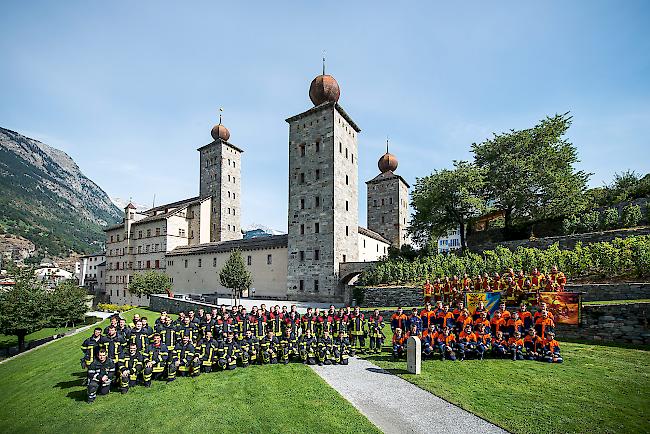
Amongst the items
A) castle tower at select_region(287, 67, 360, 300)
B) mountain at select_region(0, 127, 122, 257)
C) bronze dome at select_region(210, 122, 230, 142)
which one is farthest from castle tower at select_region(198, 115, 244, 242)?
mountain at select_region(0, 127, 122, 257)

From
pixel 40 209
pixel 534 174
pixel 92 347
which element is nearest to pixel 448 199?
pixel 534 174

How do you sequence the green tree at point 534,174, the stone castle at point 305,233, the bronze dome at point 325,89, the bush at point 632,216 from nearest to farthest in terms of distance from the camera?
1. the bush at point 632,216
2. the green tree at point 534,174
3. the stone castle at point 305,233
4. the bronze dome at point 325,89

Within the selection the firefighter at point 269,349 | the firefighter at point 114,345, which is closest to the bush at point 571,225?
the firefighter at point 269,349

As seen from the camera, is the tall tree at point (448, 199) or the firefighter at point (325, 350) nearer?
the firefighter at point (325, 350)

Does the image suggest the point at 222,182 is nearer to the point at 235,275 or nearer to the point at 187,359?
the point at 235,275

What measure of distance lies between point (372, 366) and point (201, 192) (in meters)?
46.8

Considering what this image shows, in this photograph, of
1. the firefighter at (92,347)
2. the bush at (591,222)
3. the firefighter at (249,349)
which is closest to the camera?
the firefighter at (92,347)

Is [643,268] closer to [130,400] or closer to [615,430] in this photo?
[615,430]

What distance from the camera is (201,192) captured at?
52.8m

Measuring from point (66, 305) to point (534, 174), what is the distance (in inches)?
1552

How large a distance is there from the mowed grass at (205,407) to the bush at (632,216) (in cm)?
2233

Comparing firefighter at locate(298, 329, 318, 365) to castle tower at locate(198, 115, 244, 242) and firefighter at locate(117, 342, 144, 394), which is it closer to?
firefighter at locate(117, 342, 144, 394)

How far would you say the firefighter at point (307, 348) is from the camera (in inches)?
461

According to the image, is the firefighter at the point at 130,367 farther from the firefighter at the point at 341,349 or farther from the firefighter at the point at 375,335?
the firefighter at the point at 375,335
